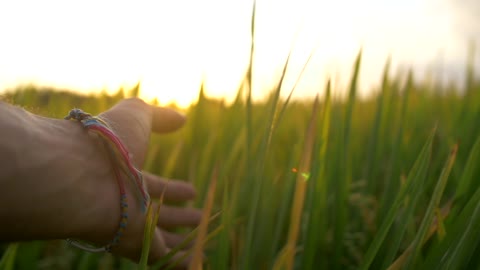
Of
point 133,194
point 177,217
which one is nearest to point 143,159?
point 133,194

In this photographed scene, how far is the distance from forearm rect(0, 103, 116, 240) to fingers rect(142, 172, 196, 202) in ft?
0.94

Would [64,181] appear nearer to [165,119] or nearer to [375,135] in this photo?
[165,119]

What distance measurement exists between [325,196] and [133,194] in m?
0.32

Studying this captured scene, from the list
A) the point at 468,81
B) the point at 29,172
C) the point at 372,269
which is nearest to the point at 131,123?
the point at 29,172

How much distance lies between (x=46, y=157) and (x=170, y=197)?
0.46 metres

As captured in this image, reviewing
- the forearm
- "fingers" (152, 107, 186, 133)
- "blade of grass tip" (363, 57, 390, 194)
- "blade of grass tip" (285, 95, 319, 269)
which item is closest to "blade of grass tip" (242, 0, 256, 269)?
"blade of grass tip" (285, 95, 319, 269)

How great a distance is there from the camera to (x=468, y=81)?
158cm

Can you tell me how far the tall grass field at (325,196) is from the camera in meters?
0.54

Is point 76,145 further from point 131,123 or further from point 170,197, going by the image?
point 170,197

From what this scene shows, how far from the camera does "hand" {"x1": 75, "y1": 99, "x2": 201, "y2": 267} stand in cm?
67

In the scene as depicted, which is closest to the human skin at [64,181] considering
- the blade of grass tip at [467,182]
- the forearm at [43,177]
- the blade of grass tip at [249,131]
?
the forearm at [43,177]

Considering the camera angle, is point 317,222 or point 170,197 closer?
point 317,222

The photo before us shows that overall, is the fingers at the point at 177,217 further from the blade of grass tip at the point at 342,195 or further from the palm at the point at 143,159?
the blade of grass tip at the point at 342,195

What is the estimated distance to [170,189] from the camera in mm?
1000
